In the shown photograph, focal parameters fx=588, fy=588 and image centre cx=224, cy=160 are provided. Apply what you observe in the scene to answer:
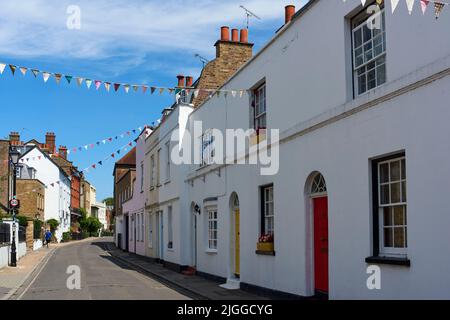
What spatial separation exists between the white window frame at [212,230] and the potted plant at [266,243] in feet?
15.4

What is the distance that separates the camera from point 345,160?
34.2 feet

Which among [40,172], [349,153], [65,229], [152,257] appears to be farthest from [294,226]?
[65,229]

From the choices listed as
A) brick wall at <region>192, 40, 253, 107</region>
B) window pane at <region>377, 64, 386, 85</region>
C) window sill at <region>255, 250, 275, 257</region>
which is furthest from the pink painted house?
window pane at <region>377, 64, 386, 85</region>

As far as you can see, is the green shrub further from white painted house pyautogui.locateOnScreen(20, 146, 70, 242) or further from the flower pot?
the flower pot

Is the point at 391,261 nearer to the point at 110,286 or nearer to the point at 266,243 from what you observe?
the point at 266,243

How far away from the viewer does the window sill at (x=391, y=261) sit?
8539mm

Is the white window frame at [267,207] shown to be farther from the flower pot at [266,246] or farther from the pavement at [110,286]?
the pavement at [110,286]

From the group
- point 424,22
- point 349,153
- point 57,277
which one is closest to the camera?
point 424,22

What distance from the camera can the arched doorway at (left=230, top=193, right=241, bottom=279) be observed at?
17.0 meters

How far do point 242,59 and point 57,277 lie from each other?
1118 centimetres

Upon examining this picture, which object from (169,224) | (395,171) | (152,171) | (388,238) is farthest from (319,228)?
(152,171)

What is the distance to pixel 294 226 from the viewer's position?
12570 mm

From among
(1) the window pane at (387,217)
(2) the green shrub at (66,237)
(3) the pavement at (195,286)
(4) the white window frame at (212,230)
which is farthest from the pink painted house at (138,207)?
(2) the green shrub at (66,237)
